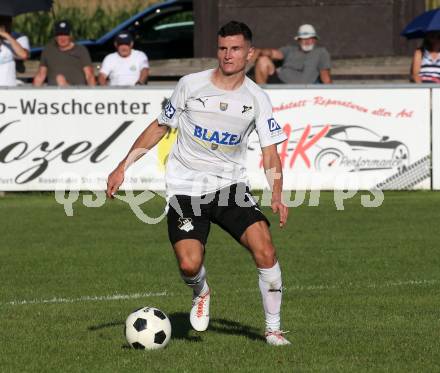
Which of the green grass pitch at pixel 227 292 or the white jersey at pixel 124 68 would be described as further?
the white jersey at pixel 124 68

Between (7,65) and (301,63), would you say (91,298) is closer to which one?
(7,65)

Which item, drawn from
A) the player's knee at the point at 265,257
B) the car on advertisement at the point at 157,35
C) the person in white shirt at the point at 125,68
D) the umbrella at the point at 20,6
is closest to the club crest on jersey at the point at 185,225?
the player's knee at the point at 265,257

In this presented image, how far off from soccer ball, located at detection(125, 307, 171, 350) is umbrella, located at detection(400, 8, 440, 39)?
37.2 feet

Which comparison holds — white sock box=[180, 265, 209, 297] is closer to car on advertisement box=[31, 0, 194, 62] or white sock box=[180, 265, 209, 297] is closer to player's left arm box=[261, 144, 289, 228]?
player's left arm box=[261, 144, 289, 228]

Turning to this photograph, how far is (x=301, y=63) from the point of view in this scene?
19219mm

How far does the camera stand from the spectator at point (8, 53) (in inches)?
744

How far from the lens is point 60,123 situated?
60.1 feet

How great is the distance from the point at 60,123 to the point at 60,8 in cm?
2151

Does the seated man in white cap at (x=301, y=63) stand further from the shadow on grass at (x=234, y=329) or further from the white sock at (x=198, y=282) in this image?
the white sock at (x=198, y=282)

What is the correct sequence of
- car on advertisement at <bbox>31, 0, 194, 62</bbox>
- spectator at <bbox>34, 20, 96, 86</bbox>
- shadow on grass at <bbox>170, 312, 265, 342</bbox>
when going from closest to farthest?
shadow on grass at <bbox>170, 312, 265, 342</bbox> → spectator at <bbox>34, 20, 96, 86</bbox> → car on advertisement at <bbox>31, 0, 194, 62</bbox>

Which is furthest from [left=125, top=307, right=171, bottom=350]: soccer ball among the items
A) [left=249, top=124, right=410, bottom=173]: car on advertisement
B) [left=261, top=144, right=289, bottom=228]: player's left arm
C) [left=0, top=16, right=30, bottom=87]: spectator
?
[left=0, top=16, right=30, bottom=87]: spectator

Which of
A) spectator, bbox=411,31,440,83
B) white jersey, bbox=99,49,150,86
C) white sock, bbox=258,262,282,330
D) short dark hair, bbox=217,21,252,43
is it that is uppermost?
short dark hair, bbox=217,21,252,43

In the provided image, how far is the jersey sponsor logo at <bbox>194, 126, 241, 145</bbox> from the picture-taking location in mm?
8531

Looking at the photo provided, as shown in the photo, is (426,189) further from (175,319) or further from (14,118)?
(175,319)
